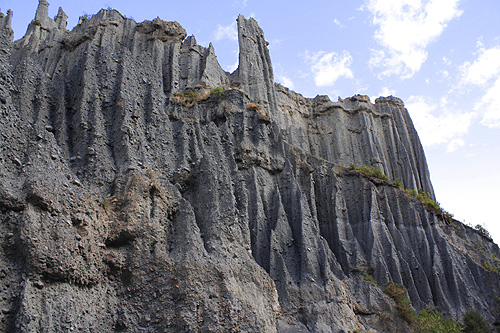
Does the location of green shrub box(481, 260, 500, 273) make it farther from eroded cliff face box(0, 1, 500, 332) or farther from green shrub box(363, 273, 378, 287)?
green shrub box(363, 273, 378, 287)

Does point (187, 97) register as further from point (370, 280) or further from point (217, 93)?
point (370, 280)

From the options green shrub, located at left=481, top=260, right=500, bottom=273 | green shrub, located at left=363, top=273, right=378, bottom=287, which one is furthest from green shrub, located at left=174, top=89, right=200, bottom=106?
green shrub, located at left=481, top=260, right=500, bottom=273

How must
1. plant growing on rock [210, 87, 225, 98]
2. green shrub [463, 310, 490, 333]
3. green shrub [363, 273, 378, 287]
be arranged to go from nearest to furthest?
green shrub [363, 273, 378, 287] < green shrub [463, 310, 490, 333] < plant growing on rock [210, 87, 225, 98]

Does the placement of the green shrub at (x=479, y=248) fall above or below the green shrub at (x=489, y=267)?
above

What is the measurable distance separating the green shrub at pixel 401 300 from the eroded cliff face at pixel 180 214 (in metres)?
0.85

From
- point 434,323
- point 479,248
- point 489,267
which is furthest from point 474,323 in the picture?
point 479,248

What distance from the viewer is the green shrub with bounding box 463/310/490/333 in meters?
27.1

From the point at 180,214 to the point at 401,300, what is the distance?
13756 mm

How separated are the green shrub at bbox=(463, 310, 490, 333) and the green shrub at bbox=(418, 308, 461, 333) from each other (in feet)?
2.16

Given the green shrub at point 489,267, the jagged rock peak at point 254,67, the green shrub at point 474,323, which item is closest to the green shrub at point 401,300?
the green shrub at point 474,323

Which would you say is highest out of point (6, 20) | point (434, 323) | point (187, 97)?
point (6, 20)

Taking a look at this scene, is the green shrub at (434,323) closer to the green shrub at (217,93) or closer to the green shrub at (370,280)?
the green shrub at (370,280)

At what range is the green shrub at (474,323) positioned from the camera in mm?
27062

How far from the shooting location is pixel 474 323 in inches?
1077
